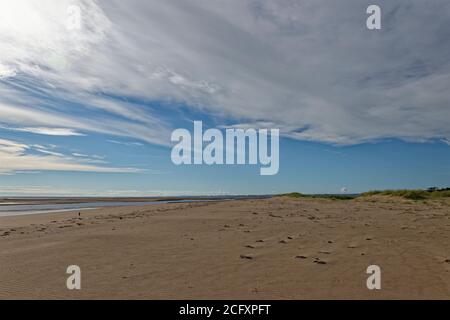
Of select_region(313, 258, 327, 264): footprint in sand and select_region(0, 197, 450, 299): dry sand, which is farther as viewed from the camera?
select_region(313, 258, 327, 264): footprint in sand

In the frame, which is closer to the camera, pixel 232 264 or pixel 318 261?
pixel 232 264

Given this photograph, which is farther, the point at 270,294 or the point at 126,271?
the point at 126,271

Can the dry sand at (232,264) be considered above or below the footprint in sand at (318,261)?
below

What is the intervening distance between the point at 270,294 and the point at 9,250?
9.34 meters

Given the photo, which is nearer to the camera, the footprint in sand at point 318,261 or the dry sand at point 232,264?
the dry sand at point 232,264

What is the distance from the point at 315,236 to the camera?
12703 millimetres

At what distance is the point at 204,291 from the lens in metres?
6.66

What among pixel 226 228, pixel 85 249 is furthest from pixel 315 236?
pixel 85 249

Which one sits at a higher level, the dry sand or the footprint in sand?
the footprint in sand

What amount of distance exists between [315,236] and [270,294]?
6.79m
